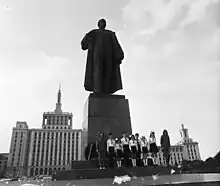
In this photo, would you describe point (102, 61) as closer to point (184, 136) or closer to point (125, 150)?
point (125, 150)

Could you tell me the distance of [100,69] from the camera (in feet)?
29.8

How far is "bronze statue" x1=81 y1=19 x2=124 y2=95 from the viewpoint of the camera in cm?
909

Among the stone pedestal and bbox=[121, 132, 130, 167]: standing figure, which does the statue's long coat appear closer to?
the stone pedestal

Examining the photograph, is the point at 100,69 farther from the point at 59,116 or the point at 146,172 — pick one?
the point at 59,116

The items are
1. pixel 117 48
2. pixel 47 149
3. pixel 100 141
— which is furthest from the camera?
pixel 47 149

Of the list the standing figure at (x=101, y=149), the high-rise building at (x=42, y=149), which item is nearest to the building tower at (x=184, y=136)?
the high-rise building at (x=42, y=149)

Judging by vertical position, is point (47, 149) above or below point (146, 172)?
above

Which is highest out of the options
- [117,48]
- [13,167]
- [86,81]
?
[117,48]

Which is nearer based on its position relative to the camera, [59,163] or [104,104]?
[104,104]

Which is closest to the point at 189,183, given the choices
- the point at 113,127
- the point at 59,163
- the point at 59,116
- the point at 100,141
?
the point at 100,141

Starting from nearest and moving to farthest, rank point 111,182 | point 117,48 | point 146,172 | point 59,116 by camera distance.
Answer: point 111,182, point 146,172, point 117,48, point 59,116

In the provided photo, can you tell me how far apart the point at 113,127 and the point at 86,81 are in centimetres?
279

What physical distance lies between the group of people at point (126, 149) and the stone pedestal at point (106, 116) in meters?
0.74

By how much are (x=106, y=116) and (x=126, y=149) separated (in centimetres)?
181
